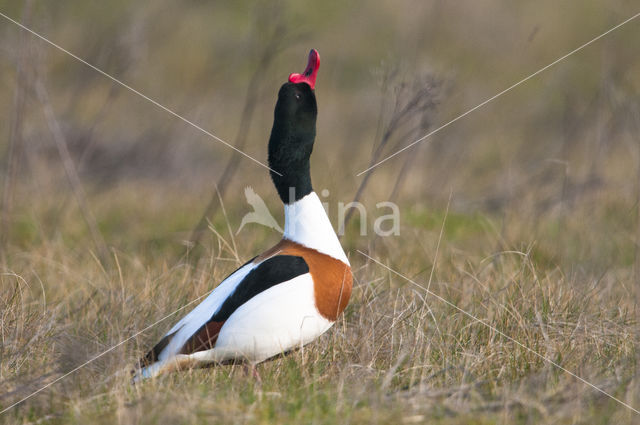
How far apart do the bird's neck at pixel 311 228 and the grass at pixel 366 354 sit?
0.50 meters

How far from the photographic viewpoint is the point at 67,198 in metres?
7.28

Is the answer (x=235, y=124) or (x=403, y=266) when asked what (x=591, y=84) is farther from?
(x=403, y=266)

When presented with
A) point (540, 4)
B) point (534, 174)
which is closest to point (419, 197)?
point (534, 174)

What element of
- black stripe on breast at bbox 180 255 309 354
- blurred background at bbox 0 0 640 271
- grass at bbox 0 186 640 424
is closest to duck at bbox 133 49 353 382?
black stripe on breast at bbox 180 255 309 354

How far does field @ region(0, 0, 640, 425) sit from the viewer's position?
3.17 m

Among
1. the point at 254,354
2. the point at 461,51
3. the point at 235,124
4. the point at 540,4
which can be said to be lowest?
the point at 254,354

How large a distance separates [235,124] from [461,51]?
4.98m

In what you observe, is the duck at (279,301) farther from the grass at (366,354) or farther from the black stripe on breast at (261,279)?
the grass at (366,354)

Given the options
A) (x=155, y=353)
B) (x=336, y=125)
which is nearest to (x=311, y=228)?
(x=155, y=353)

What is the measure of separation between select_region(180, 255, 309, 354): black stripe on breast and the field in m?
0.18

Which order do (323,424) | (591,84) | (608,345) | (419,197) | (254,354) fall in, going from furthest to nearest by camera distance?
(591,84) < (419,197) < (608,345) < (254,354) < (323,424)

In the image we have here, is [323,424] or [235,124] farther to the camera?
[235,124]

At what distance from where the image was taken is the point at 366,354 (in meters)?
3.77

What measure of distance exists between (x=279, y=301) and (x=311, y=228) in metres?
0.47
